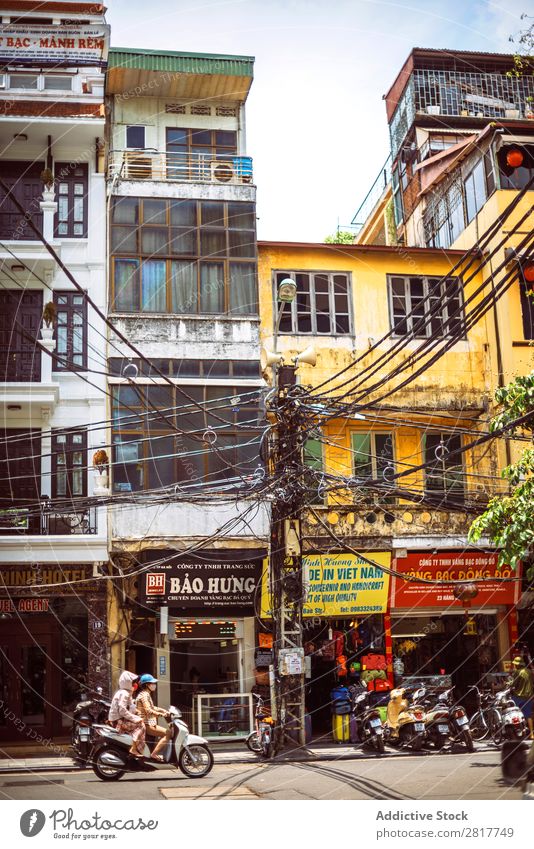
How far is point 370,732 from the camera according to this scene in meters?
7.52

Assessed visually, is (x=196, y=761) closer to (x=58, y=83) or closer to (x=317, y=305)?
(x=317, y=305)

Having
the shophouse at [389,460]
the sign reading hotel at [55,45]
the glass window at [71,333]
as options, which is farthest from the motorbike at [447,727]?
the sign reading hotel at [55,45]

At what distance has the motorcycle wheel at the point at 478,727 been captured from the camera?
750 cm

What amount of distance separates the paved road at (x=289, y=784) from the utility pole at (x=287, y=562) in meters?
0.80

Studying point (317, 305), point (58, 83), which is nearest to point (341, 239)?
point (317, 305)

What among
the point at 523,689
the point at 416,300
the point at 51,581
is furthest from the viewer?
the point at 416,300

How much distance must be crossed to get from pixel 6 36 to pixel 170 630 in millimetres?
4660

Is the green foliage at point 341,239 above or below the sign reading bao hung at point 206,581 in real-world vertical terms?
above

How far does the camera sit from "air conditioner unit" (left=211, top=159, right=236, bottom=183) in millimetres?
8398

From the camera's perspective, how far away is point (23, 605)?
25.8 ft

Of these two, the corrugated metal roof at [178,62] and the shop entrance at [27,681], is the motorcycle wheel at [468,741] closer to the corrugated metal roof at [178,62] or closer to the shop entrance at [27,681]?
the shop entrance at [27,681]

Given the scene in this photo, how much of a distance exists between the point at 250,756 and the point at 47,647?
70.3 inches

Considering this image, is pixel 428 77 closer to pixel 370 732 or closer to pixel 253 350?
pixel 253 350

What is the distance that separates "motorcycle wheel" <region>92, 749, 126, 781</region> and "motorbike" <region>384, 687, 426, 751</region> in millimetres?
2384
